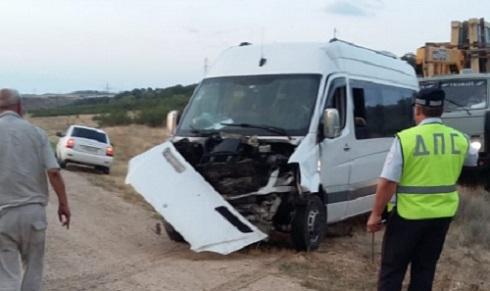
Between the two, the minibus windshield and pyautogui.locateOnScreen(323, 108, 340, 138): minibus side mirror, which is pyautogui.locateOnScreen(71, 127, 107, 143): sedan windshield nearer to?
the minibus windshield

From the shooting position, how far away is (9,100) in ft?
20.8

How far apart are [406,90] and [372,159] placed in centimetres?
229

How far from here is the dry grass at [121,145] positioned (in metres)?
19.9

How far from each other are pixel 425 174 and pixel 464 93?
37.7ft

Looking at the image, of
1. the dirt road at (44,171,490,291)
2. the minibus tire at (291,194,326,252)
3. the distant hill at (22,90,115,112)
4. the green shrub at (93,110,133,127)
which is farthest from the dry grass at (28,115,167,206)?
the distant hill at (22,90,115,112)

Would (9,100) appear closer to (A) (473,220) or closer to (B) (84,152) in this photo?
(A) (473,220)

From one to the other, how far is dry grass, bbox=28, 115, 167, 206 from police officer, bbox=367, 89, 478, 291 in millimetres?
10429

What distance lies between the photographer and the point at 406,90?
46.4ft

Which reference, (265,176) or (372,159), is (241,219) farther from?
(372,159)

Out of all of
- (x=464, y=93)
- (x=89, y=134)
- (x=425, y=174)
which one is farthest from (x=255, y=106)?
(x=89, y=134)

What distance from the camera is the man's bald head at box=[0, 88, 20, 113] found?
20.8 ft

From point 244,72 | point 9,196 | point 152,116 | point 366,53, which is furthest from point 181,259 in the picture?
point 152,116

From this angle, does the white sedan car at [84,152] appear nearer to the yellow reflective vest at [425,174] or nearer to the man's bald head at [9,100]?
the man's bald head at [9,100]

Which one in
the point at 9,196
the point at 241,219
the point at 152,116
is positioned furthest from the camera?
the point at 152,116
